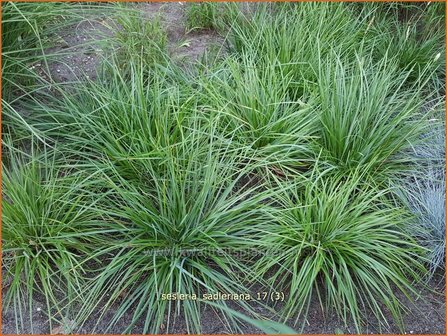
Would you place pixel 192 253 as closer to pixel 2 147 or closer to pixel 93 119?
pixel 93 119

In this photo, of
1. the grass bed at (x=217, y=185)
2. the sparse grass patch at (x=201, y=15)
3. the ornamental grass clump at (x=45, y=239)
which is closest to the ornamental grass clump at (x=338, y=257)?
the grass bed at (x=217, y=185)

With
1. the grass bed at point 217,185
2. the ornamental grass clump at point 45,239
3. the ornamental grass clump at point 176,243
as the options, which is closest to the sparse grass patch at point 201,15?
the grass bed at point 217,185

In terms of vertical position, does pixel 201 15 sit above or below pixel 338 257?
above

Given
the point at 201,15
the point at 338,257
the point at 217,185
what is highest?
the point at 201,15

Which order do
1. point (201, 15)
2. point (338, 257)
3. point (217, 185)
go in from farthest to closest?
1. point (201, 15)
2. point (217, 185)
3. point (338, 257)

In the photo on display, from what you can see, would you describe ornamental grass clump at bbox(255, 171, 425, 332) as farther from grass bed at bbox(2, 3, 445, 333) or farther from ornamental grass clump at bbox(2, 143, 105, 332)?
ornamental grass clump at bbox(2, 143, 105, 332)

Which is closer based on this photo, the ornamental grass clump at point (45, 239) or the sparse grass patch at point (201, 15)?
the ornamental grass clump at point (45, 239)

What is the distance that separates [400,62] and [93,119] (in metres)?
1.94

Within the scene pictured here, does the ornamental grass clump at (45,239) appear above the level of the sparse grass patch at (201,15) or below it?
below

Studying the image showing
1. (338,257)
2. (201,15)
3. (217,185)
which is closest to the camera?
(338,257)

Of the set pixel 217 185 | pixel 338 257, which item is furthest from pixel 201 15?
pixel 338 257

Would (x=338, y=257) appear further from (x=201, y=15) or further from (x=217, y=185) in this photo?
(x=201, y=15)

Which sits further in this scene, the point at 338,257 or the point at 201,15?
the point at 201,15

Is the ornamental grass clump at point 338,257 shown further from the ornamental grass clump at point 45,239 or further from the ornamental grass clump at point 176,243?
the ornamental grass clump at point 45,239
